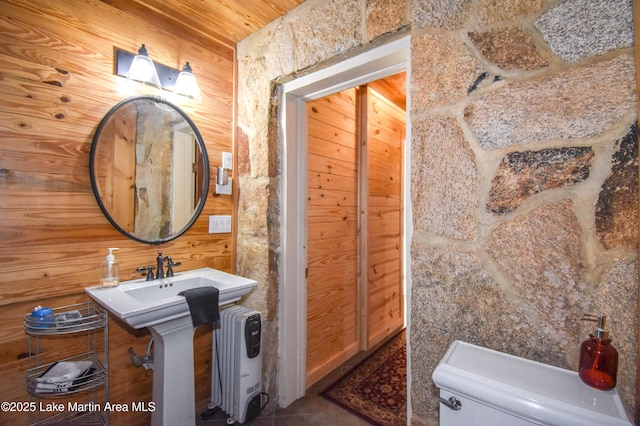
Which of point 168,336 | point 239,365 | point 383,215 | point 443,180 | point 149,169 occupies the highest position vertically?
point 149,169

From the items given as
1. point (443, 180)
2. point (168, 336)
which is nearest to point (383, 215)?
point (443, 180)

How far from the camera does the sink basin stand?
1155 mm

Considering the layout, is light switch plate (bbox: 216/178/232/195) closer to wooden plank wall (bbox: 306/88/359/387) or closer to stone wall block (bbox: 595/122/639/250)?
wooden plank wall (bbox: 306/88/359/387)

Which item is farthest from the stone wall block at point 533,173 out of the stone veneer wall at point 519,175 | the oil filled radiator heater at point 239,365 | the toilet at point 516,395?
the oil filled radiator heater at point 239,365

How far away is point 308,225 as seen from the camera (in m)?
2.04

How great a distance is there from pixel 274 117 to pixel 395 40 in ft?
2.74

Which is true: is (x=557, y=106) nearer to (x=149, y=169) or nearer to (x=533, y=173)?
(x=533, y=173)

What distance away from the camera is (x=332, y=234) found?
2299 mm

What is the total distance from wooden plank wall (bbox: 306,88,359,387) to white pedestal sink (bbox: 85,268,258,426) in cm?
77

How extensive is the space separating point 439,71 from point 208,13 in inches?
54.4

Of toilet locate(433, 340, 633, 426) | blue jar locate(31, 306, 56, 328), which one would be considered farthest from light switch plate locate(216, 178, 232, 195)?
toilet locate(433, 340, 633, 426)

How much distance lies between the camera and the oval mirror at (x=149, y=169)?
1476mm

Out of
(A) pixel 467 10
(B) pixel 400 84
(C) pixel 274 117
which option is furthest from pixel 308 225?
(B) pixel 400 84

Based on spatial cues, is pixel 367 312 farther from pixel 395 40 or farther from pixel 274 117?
pixel 395 40
